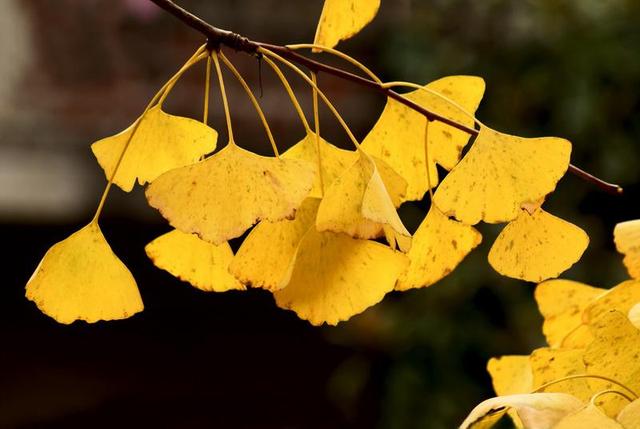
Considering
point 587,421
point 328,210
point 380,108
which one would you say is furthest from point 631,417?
point 380,108

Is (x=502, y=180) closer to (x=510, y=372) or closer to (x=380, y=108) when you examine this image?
(x=510, y=372)

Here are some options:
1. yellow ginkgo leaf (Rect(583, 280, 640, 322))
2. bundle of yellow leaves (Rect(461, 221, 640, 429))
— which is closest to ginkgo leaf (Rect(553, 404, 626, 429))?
bundle of yellow leaves (Rect(461, 221, 640, 429))

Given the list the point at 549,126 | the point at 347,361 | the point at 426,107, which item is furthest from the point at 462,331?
the point at 426,107

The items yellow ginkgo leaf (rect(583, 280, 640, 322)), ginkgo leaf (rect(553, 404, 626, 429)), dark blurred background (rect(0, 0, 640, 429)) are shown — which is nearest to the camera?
ginkgo leaf (rect(553, 404, 626, 429))

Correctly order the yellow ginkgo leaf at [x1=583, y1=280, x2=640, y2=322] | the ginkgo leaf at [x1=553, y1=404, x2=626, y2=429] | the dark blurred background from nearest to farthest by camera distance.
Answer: the ginkgo leaf at [x1=553, y1=404, x2=626, y2=429] < the yellow ginkgo leaf at [x1=583, y1=280, x2=640, y2=322] < the dark blurred background

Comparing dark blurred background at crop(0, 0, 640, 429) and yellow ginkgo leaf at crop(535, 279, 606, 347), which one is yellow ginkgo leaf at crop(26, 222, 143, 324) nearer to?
yellow ginkgo leaf at crop(535, 279, 606, 347)
